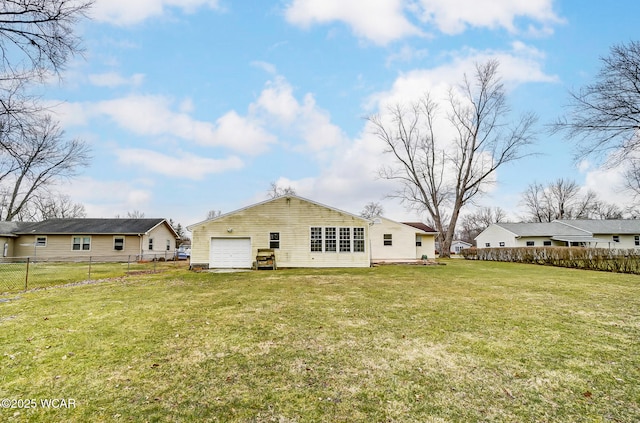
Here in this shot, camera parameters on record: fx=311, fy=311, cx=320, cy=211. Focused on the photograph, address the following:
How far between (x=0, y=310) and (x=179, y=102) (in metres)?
11.3

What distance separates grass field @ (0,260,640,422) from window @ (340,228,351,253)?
428 inches

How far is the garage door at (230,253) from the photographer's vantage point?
18.3m

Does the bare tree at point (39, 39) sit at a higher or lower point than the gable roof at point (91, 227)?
higher

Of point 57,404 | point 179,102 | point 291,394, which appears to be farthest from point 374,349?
point 179,102

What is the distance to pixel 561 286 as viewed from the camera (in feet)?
36.0

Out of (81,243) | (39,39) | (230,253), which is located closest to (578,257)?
(230,253)

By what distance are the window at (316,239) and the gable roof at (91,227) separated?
16073 mm

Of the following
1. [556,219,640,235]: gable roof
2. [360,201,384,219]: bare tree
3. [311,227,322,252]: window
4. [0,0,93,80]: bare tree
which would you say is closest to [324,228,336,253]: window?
[311,227,322,252]: window

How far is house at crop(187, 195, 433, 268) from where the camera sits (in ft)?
60.2

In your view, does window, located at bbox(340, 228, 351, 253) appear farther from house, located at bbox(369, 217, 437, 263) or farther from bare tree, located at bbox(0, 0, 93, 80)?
bare tree, located at bbox(0, 0, 93, 80)

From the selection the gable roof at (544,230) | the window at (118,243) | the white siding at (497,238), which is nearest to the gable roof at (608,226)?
the gable roof at (544,230)

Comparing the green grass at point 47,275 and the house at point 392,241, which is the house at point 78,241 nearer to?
the green grass at point 47,275

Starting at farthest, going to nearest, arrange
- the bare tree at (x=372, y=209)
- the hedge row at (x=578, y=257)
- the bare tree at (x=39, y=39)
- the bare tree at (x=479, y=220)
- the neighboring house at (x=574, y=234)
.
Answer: the bare tree at (x=479, y=220), the bare tree at (x=372, y=209), the neighboring house at (x=574, y=234), the hedge row at (x=578, y=257), the bare tree at (x=39, y=39)

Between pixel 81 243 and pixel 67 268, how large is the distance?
911 cm
